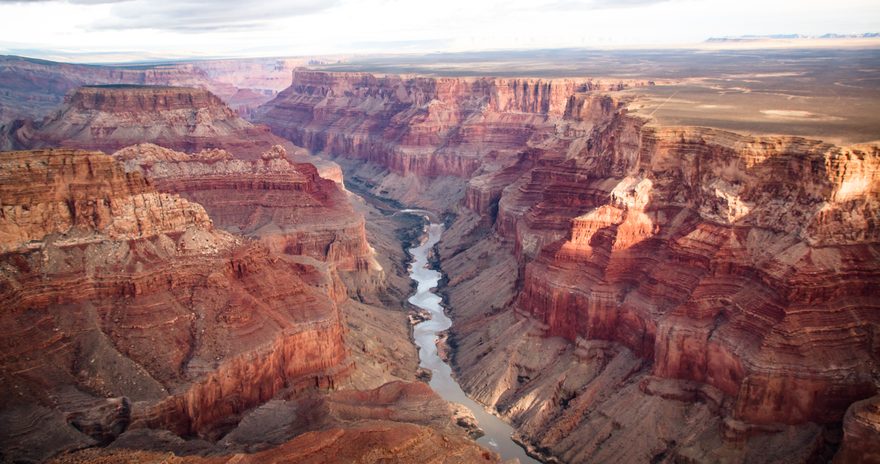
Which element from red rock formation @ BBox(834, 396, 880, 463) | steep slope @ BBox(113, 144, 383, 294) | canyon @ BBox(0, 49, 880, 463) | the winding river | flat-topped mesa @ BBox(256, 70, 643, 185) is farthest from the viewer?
flat-topped mesa @ BBox(256, 70, 643, 185)

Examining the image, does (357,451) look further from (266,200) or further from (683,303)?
(266,200)

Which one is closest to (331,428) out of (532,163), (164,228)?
(164,228)

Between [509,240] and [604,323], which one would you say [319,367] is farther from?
[509,240]

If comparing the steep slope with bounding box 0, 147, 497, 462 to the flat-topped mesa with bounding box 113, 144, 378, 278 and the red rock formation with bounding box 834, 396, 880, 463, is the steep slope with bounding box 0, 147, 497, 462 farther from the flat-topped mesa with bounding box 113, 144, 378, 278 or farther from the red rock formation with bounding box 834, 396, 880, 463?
the flat-topped mesa with bounding box 113, 144, 378, 278

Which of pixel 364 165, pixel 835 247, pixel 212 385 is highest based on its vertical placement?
pixel 835 247

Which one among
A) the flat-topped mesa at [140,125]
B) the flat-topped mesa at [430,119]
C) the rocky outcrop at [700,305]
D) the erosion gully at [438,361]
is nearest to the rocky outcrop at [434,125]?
the flat-topped mesa at [430,119]

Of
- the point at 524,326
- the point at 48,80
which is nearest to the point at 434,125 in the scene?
the point at 524,326

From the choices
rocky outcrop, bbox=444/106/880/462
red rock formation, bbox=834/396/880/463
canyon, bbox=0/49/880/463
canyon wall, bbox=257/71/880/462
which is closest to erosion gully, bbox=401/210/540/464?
canyon, bbox=0/49/880/463

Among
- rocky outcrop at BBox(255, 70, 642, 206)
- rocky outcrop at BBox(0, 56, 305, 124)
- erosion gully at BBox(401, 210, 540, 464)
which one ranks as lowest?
erosion gully at BBox(401, 210, 540, 464)
